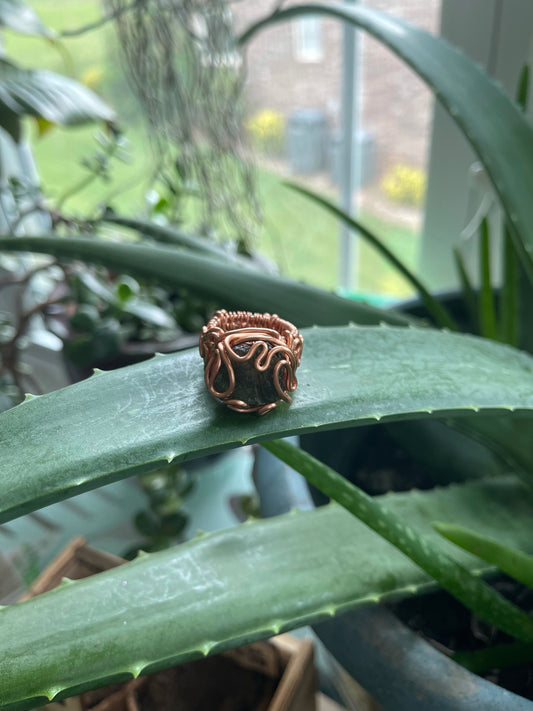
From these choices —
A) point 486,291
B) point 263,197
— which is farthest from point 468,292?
point 263,197

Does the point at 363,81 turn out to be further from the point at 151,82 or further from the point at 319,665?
the point at 319,665

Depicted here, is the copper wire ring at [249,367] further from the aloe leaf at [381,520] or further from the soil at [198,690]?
the soil at [198,690]

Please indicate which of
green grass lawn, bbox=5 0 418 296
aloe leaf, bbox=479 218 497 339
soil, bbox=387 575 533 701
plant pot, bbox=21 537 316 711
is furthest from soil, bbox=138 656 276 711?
green grass lawn, bbox=5 0 418 296

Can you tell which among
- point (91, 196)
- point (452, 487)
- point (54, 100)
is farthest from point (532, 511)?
point (91, 196)

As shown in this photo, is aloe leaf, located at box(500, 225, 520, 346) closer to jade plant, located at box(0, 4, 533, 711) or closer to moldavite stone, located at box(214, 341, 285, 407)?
jade plant, located at box(0, 4, 533, 711)

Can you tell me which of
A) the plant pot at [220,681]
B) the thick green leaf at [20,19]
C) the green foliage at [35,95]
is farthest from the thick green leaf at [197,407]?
the thick green leaf at [20,19]

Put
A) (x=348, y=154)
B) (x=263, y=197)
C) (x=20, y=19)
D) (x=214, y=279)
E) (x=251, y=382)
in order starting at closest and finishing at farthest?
(x=251, y=382)
(x=214, y=279)
(x=20, y=19)
(x=348, y=154)
(x=263, y=197)

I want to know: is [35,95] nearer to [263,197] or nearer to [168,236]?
[168,236]
